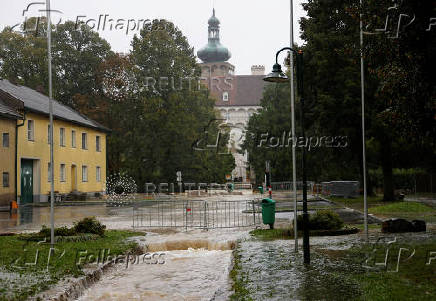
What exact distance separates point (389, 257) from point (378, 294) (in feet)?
11.5

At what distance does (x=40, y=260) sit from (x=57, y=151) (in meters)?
33.5

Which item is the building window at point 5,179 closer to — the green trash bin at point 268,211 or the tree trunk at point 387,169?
the green trash bin at point 268,211

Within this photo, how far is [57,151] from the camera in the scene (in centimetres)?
4316

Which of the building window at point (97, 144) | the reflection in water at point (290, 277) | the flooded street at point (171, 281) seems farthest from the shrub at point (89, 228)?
the building window at point (97, 144)

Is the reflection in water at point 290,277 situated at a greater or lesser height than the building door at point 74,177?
lesser

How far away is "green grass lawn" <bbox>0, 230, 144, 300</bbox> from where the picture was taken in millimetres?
8695

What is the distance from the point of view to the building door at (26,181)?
126ft

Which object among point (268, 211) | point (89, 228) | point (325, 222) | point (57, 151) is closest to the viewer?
point (89, 228)

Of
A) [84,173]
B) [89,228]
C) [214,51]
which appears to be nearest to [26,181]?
[84,173]

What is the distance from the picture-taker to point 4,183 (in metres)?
35.0

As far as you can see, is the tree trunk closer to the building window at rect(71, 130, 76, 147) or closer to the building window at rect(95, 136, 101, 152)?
the building window at rect(71, 130, 76, 147)

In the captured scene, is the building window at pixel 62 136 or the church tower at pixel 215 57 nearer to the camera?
the building window at pixel 62 136

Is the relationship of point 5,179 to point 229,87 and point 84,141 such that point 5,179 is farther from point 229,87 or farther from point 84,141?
point 229,87

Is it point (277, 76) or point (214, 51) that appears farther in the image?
point (214, 51)
